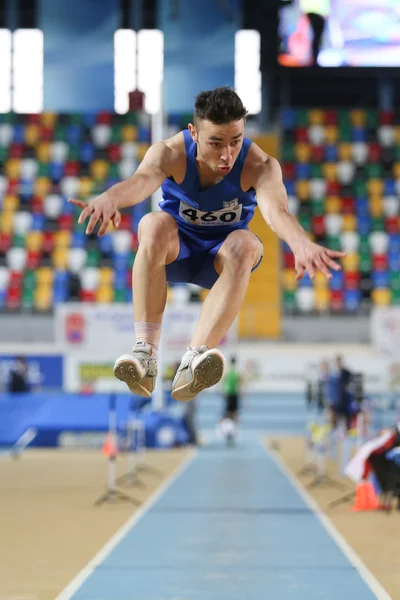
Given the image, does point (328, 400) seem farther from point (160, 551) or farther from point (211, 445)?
point (160, 551)

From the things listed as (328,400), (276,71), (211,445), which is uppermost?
(276,71)

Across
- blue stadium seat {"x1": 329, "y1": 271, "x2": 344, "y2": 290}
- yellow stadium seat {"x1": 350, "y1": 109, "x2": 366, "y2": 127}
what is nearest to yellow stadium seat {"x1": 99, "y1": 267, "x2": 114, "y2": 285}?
blue stadium seat {"x1": 329, "y1": 271, "x2": 344, "y2": 290}

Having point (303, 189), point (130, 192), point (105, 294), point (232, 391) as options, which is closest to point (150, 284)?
point (130, 192)

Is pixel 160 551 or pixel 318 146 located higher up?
pixel 318 146

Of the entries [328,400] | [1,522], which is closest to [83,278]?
[328,400]

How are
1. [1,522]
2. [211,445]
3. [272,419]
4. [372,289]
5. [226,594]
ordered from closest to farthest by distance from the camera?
[226,594] < [1,522] < [211,445] < [272,419] < [372,289]

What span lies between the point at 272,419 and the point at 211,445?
11.3 feet

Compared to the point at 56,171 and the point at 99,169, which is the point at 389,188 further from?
the point at 56,171

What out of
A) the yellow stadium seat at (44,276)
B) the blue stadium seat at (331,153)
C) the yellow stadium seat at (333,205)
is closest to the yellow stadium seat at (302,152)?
the blue stadium seat at (331,153)

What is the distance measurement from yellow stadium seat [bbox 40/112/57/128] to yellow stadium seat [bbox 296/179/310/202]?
23.3 ft

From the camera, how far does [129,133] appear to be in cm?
2998

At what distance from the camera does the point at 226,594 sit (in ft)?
25.9

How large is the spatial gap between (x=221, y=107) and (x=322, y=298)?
847 inches

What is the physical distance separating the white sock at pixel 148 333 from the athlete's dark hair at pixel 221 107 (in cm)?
115
